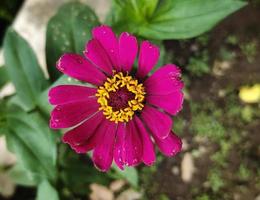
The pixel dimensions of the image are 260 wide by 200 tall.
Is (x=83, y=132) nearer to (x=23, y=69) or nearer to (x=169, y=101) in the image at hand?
(x=169, y=101)

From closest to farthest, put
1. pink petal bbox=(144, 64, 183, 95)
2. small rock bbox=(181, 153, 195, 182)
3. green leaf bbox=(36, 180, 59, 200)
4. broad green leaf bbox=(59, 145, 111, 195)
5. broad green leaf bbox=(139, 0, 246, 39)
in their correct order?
pink petal bbox=(144, 64, 183, 95) < broad green leaf bbox=(139, 0, 246, 39) < green leaf bbox=(36, 180, 59, 200) < broad green leaf bbox=(59, 145, 111, 195) < small rock bbox=(181, 153, 195, 182)

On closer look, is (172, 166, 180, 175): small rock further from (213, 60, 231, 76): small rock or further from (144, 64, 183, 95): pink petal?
(144, 64, 183, 95): pink petal

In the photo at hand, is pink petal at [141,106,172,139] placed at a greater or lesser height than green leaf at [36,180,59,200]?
greater

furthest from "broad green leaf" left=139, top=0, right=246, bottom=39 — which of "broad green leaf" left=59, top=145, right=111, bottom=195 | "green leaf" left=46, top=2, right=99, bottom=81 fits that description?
"broad green leaf" left=59, top=145, right=111, bottom=195

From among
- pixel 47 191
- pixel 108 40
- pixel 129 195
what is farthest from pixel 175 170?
pixel 108 40

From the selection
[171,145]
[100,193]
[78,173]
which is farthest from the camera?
[100,193]

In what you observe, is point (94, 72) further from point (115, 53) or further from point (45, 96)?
point (45, 96)
